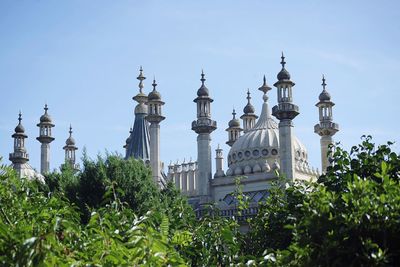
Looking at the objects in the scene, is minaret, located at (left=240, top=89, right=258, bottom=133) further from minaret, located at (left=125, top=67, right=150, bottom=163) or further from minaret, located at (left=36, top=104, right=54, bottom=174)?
minaret, located at (left=36, top=104, right=54, bottom=174)

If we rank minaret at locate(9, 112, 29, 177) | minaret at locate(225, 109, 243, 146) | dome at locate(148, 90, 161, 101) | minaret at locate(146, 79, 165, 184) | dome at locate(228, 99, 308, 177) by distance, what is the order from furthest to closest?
minaret at locate(225, 109, 243, 146) < minaret at locate(9, 112, 29, 177) < dome at locate(148, 90, 161, 101) < dome at locate(228, 99, 308, 177) < minaret at locate(146, 79, 165, 184)

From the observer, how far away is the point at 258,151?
1756 inches

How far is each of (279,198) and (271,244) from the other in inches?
50.7

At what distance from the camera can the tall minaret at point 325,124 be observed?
145ft

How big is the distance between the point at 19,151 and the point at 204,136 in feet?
53.5

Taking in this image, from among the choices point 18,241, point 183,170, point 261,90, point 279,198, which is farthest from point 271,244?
point 183,170

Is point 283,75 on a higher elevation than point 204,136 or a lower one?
higher

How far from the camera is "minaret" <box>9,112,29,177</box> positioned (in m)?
52.1

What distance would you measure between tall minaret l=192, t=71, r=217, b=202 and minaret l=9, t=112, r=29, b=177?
15216 millimetres

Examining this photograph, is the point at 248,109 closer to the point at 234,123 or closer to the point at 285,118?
the point at 234,123

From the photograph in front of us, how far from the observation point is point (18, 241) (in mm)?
8484

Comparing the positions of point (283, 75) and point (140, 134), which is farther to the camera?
point (140, 134)

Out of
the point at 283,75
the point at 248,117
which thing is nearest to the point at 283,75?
the point at 283,75

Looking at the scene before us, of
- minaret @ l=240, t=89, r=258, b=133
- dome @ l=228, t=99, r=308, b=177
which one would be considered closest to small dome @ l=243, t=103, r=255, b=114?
minaret @ l=240, t=89, r=258, b=133
